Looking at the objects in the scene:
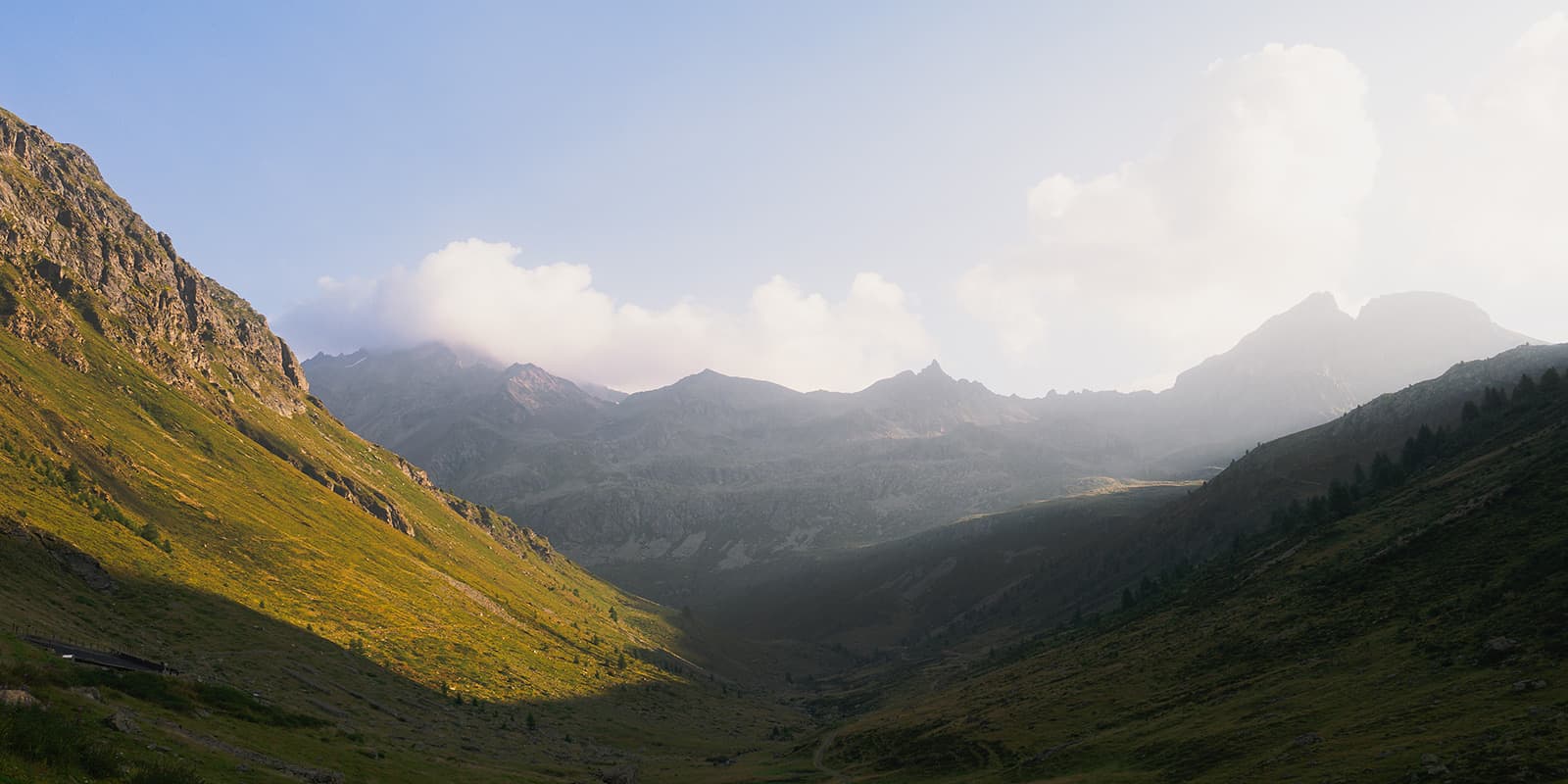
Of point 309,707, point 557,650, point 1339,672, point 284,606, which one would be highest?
point 284,606

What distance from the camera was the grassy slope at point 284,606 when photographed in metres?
71.9

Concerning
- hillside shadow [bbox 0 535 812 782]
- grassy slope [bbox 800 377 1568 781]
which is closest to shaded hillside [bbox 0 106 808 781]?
hillside shadow [bbox 0 535 812 782]

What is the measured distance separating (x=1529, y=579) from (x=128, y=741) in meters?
96.6

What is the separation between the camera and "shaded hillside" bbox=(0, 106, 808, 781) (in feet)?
175

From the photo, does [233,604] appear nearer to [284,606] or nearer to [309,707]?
[284,606]

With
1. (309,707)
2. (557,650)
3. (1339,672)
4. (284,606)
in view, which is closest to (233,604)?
(284,606)

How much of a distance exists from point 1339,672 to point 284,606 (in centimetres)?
13671

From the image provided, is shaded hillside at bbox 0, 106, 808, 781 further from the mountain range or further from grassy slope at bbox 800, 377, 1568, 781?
grassy slope at bbox 800, 377, 1568, 781

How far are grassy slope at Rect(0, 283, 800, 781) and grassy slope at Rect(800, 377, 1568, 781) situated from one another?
172ft

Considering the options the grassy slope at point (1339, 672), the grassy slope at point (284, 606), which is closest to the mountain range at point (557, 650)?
the grassy slope at point (1339, 672)

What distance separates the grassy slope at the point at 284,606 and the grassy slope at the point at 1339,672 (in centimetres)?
5229

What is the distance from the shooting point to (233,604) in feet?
318

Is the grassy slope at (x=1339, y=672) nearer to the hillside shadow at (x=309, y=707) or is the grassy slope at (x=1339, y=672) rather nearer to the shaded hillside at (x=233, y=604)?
the hillside shadow at (x=309, y=707)

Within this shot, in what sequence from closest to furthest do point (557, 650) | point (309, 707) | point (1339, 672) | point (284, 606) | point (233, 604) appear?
point (1339, 672) → point (309, 707) → point (233, 604) → point (284, 606) → point (557, 650)
